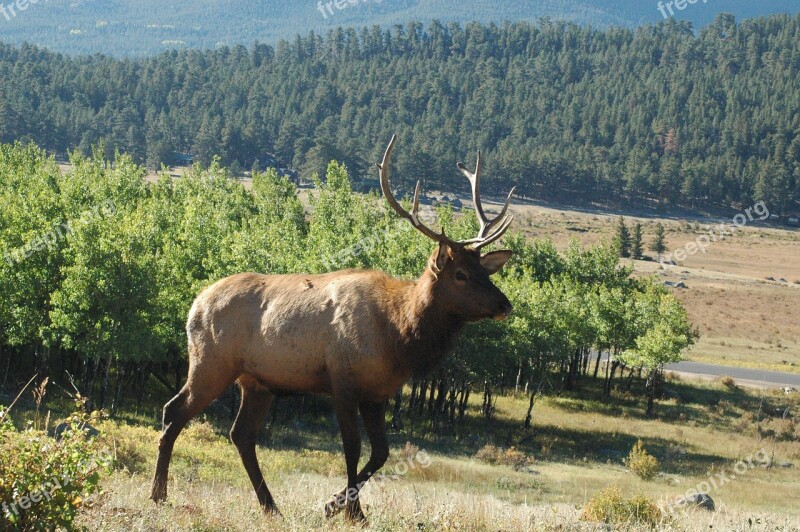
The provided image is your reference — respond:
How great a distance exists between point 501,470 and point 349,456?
1021 inches

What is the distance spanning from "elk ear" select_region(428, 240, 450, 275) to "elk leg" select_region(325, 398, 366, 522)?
5.46 ft

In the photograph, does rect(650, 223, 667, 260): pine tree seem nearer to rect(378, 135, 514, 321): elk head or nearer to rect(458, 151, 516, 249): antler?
rect(458, 151, 516, 249): antler

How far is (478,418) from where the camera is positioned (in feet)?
163

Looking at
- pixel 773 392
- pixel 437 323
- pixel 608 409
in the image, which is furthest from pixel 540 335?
pixel 437 323

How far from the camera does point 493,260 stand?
10125mm

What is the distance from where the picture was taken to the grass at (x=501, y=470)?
29.8 ft

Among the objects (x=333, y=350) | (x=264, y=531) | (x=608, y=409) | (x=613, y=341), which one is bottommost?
(x=608, y=409)

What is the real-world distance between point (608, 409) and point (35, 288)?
34868 millimetres

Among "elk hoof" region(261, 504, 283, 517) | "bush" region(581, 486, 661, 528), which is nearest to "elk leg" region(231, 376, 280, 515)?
"elk hoof" region(261, 504, 283, 517)

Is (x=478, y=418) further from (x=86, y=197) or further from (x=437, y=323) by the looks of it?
(x=437, y=323)

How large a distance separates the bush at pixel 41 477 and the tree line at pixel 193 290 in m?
30.3

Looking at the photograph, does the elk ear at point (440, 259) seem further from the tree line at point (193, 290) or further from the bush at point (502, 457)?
the tree line at point (193, 290)

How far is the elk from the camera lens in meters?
9.41

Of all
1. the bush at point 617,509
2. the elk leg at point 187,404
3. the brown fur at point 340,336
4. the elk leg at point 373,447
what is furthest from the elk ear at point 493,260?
the bush at point 617,509
